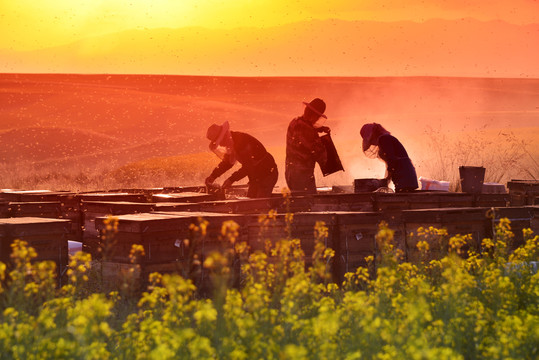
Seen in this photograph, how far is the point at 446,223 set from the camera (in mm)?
12047

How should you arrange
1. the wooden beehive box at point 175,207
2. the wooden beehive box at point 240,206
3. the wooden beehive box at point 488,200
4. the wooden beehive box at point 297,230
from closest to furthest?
1. the wooden beehive box at point 297,230
2. the wooden beehive box at point 175,207
3. the wooden beehive box at point 240,206
4. the wooden beehive box at point 488,200

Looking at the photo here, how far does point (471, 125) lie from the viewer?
279 feet

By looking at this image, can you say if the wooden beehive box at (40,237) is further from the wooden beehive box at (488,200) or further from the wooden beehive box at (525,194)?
the wooden beehive box at (525,194)

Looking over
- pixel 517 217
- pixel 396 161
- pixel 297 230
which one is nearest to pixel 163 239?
pixel 297 230

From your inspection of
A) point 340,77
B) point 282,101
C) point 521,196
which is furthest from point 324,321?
point 340,77

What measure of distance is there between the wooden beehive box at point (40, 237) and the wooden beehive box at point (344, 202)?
507 centimetres

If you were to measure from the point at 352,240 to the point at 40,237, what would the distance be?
4079 millimetres

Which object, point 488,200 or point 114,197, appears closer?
point 488,200

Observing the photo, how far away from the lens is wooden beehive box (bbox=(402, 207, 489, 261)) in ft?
38.8

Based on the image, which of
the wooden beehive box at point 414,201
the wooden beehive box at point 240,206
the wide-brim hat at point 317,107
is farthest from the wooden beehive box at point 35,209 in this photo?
Answer: the wooden beehive box at point 414,201

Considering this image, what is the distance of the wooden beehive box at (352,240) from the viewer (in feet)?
38.9

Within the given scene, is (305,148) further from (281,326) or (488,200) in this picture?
(281,326)

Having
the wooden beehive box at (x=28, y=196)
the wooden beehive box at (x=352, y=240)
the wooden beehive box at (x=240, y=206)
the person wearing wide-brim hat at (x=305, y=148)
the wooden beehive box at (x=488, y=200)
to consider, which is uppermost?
the person wearing wide-brim hat at (x=305, y=148)

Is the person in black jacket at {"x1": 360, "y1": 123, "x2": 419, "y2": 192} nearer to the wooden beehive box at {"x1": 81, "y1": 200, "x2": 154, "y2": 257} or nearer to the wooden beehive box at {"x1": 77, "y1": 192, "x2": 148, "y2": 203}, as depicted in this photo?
the wooden beehive box at {"x1": 77, "y1": 192, "x2": 148, "y2": 203}
